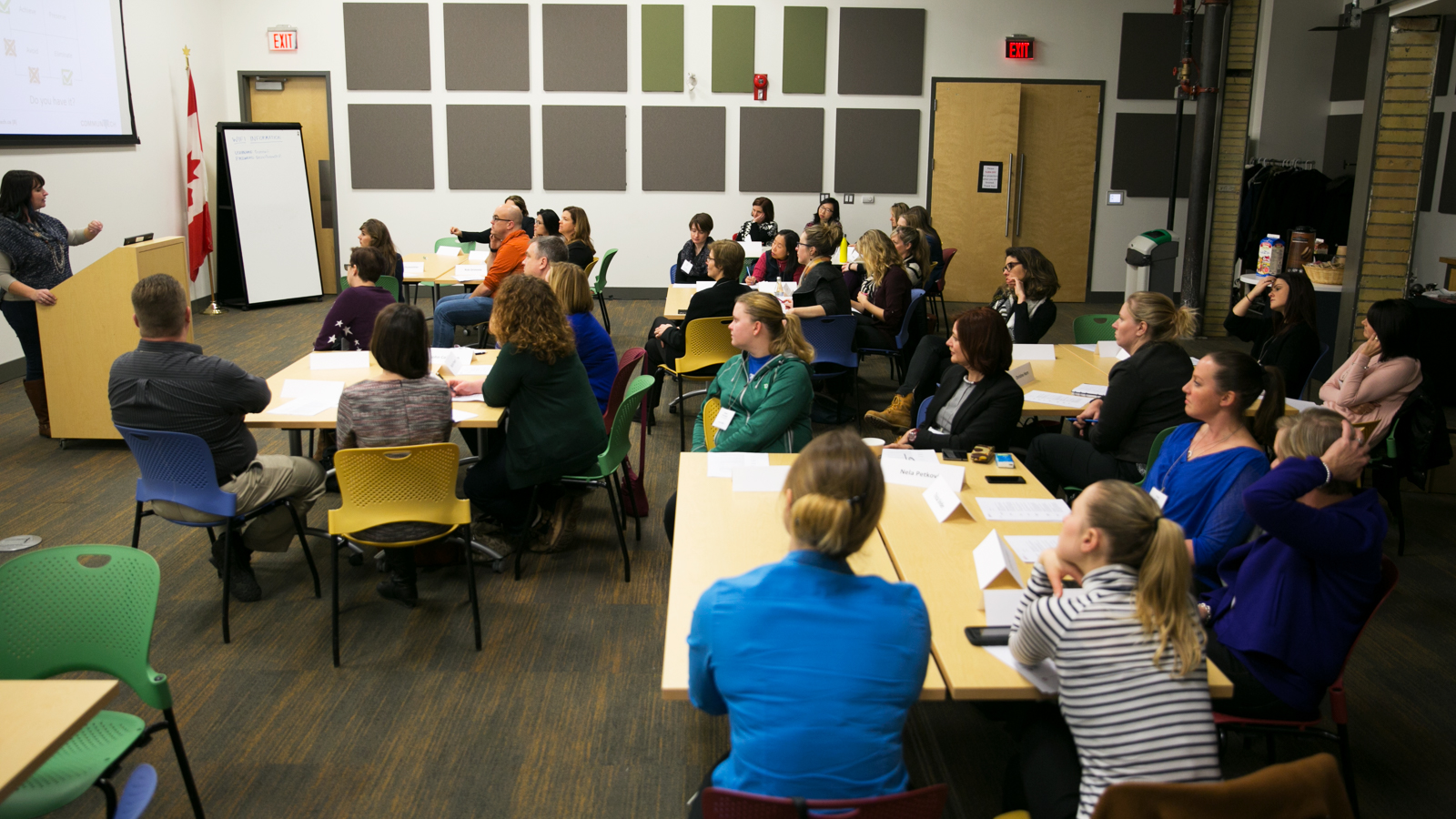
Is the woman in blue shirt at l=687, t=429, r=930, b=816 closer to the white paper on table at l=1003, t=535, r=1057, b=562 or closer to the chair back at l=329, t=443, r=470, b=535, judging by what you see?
the white paper on table at l=1003, t=535, r=1057, b=562

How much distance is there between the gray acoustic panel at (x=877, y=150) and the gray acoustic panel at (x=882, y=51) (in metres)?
0.25

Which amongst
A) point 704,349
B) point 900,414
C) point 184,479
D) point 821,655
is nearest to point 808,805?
point 821,655

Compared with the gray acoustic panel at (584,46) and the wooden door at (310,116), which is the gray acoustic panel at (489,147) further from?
the wooden door at (310,116)

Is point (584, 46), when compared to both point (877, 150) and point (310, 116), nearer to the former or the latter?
point (310, 116)

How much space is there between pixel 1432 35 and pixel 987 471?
4.80 meters

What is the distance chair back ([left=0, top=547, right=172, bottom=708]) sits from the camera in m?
2.26

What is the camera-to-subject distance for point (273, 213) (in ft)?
33.7

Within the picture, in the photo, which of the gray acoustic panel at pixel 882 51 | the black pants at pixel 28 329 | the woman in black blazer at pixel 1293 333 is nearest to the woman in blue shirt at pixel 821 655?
the woman in black blazer at pixel 1293 333

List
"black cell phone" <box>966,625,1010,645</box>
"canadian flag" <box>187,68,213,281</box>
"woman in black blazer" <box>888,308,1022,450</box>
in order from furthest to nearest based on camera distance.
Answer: "canadian flag" <box>187,68,213,281</box>, "woman in black blazer" <box>888,308,1022,450</box>, "black cell phone" <box>966,625,1010,645</box>

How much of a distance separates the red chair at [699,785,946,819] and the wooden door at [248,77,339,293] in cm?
1039

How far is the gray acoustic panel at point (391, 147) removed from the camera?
418 inches

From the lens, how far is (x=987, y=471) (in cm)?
329

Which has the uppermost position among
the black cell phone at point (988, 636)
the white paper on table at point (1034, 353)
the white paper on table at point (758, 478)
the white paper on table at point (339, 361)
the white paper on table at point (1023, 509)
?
the white paper on table at point (1034, 353)

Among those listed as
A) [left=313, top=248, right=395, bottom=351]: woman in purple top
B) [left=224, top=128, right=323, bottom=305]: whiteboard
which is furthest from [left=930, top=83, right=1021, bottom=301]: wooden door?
[left=313, top=248, right=395, bottom=351]: woman in purple top
